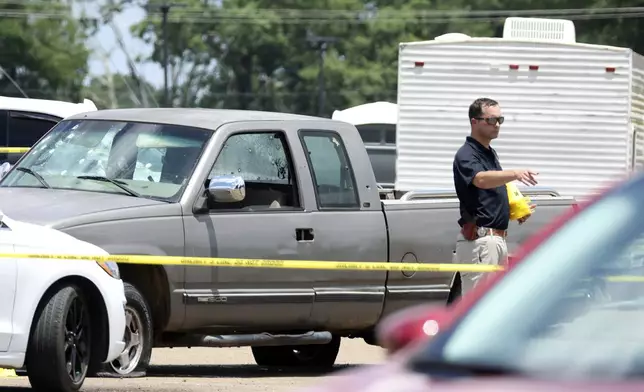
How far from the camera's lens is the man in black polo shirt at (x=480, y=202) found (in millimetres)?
9531

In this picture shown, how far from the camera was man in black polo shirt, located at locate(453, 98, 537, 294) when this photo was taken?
953 cm

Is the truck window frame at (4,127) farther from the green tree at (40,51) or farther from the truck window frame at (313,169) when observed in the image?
the green tree at (40,51)

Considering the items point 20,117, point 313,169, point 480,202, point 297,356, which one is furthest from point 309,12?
point 480,202

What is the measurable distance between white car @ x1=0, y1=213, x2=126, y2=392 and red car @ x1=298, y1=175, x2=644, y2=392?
185 inches

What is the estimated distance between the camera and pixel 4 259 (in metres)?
8.09

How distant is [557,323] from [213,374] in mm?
7230

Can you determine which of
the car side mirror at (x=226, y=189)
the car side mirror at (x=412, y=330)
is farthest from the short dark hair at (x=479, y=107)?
the car side mirror at (x=412, y=330)

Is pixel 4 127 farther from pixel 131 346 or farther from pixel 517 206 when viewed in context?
pixel 517 206

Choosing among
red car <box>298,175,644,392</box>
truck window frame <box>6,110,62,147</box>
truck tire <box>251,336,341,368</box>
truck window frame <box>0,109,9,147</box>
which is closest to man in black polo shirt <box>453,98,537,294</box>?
truck tire <box>251,336,341,368</box>

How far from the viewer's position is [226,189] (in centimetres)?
934

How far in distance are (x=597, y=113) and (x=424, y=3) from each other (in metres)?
69.9

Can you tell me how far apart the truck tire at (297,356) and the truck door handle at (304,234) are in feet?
4.57

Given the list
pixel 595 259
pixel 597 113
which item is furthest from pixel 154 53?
pixel 595 259

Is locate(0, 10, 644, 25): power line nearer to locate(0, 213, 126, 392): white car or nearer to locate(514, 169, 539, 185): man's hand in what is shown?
locate(514, 169, 539, 185): man's hand
